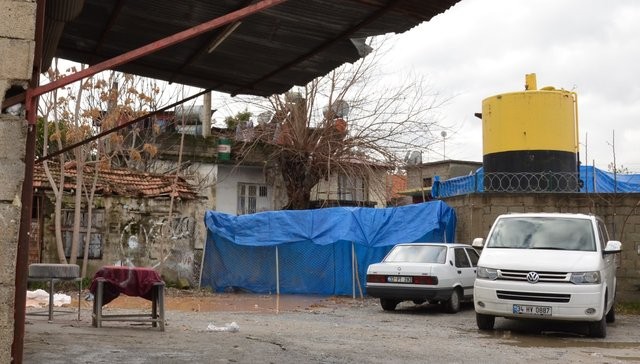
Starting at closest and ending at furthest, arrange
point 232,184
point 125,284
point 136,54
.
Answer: point 136,54 → point 125,284 → point 232,184

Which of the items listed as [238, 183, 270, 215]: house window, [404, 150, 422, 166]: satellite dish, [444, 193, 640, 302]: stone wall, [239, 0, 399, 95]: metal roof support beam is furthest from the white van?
[238, 183, 270, 215]: house window

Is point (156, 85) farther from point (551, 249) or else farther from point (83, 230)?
point (551, 249)

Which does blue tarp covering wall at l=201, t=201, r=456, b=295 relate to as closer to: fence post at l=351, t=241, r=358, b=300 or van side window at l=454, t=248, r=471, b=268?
fence post at l=351, t=241, r=358, b=300

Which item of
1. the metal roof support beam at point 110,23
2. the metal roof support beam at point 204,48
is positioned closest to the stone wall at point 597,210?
the metal roof support beam at point 204,48

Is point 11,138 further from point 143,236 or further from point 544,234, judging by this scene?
point 143,236

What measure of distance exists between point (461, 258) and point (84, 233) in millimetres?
10915

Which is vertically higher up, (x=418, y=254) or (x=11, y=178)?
(x=11, y=178)

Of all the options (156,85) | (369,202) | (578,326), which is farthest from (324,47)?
(369,202)

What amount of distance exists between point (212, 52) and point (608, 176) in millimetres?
15171

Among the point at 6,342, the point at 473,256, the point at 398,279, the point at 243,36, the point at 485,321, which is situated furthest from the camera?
the point at 473,256

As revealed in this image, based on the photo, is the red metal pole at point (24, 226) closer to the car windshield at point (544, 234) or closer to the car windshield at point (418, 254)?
the car windshield at point (544, 234)

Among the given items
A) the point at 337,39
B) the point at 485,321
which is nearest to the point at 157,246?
the point at 485,321

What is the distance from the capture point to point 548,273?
1066cm

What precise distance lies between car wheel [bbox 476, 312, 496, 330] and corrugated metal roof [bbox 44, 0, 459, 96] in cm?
519
